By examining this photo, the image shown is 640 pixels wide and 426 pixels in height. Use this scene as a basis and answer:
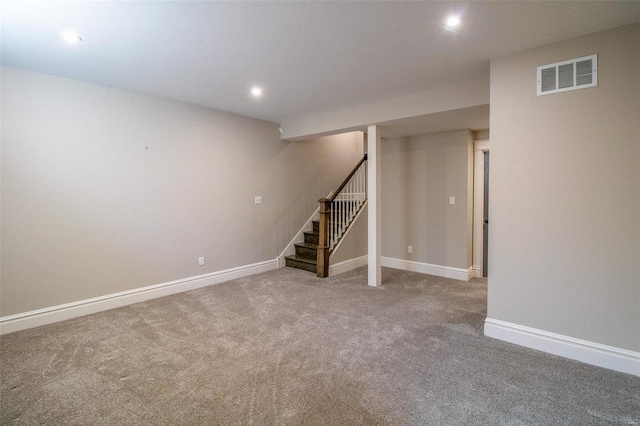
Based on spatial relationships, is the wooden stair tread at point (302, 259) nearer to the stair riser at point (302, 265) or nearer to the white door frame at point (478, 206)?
the stair riser at point (302, 265)

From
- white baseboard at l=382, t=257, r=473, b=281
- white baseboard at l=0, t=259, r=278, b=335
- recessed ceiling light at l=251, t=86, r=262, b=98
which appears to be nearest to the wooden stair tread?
white baseboard at l=0, t=259, r=278, b=335

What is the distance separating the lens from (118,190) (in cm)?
361

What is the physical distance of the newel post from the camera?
192 inches

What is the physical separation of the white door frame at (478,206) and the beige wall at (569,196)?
7.50 feet

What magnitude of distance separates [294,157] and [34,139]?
11.9 ft

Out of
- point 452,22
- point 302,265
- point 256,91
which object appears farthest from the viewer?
point 302,265

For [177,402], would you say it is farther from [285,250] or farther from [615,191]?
[285,250]

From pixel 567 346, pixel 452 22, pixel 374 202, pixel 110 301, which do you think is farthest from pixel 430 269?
pixel 110 301

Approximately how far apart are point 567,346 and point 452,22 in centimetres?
268

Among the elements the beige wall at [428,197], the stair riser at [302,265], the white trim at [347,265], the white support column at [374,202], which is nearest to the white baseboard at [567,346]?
the white support column at [374,202]

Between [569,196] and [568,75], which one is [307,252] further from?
[568,75]

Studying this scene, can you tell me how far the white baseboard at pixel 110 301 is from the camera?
2973mm

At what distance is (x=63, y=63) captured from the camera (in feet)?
9.43

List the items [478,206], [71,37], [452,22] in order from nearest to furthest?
[452,22] < [71,37] < [478,206]
